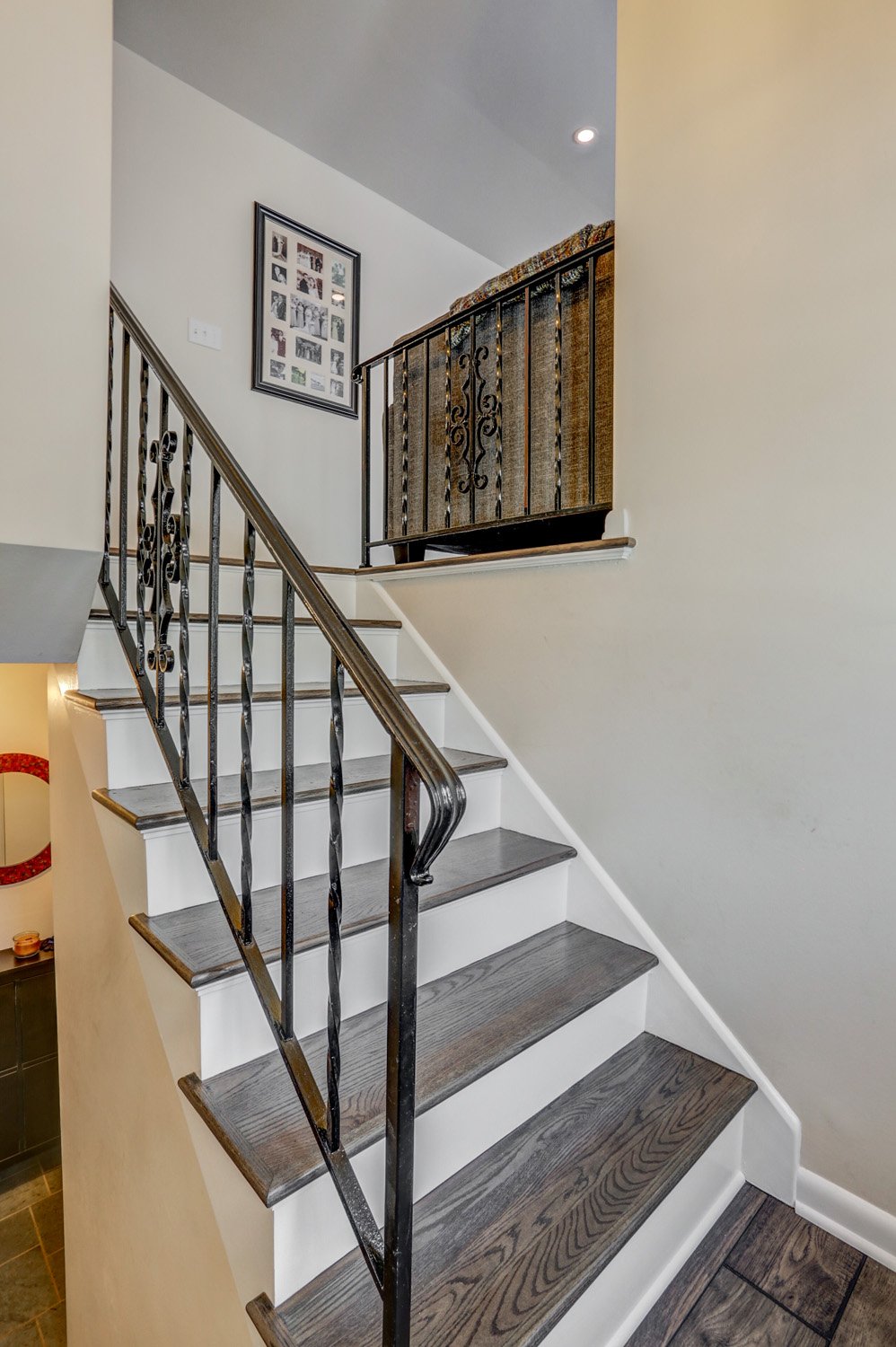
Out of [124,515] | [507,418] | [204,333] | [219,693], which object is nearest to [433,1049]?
[219,693]

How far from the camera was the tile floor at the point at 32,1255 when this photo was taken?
99.5 inches

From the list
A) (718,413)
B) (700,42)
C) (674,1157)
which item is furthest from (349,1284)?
(700,42)

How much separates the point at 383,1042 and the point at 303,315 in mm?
3082

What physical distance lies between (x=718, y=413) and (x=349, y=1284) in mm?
1774

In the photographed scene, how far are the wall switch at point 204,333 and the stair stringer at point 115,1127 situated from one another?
1.67 metres

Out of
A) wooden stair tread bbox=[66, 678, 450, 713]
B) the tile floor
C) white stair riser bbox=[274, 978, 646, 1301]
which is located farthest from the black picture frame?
the tile floor

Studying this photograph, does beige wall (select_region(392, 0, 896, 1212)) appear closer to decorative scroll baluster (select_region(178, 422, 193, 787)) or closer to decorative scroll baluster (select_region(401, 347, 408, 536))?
decorative scroll baluster (select_region(401, 347, 408, 536))

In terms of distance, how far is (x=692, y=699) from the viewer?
5.20ft

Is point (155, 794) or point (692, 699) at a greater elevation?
point (692, 699)

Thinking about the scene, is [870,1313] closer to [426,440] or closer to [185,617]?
[185,617]

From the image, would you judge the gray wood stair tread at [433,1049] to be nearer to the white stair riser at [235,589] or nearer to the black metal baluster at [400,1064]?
the black metal baluster at [400,1064]

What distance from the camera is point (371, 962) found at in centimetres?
139

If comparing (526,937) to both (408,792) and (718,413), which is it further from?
(718,413)

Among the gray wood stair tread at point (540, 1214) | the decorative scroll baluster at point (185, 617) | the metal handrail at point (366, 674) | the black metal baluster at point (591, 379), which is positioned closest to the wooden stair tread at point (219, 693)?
the decorative scroll baluster at point (185, 617)
